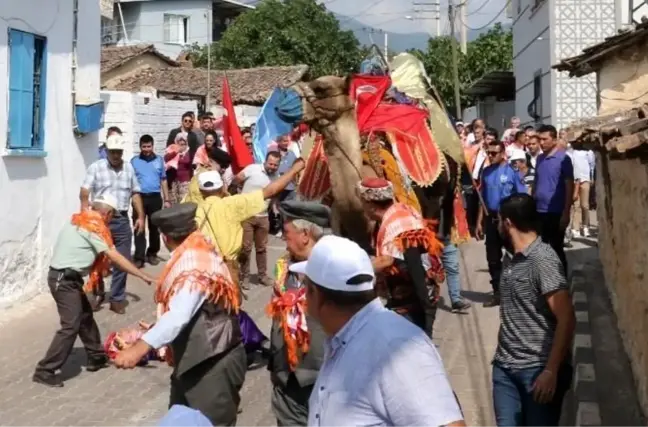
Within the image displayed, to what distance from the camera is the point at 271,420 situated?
23.7ft

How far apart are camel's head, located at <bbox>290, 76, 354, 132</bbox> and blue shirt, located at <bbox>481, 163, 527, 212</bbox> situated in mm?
4255

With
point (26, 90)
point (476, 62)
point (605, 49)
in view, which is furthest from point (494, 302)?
point (476, 62)

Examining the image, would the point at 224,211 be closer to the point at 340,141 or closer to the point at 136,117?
the point at 340,141

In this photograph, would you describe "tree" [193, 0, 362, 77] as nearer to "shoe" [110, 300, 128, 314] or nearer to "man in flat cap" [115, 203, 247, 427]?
"shoe" [110, 300, 128, 314]

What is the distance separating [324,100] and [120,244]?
5.05m

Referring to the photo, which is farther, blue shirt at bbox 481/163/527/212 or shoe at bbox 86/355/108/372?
blue shirt at bbox 481/163/527/212

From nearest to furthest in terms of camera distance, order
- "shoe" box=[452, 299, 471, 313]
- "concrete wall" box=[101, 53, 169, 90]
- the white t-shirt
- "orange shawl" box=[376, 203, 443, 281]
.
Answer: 1. "orange shawl" box=[376, 203, 443, 281]
2. "shoe" box=[452, 299, 471, 313]
3. the white t-shirt
4. "concrete wall" box=[101, 53, 169, 90]

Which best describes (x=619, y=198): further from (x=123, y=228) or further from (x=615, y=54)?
(x=123, y=228)

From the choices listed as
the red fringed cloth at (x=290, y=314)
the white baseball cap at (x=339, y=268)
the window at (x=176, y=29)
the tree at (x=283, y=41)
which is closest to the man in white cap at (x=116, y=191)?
the red fringed cloth at (x=290, y=314)

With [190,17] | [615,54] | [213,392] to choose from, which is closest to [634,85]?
[615,54]

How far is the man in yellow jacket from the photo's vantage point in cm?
693

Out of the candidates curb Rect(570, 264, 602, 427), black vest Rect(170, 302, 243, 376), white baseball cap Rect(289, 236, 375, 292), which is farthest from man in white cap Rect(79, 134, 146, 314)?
white baseball cap Rect(289, 236, 375, 292)

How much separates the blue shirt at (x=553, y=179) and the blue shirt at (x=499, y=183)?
83cm

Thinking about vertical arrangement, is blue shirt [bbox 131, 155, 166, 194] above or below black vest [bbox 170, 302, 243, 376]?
above
